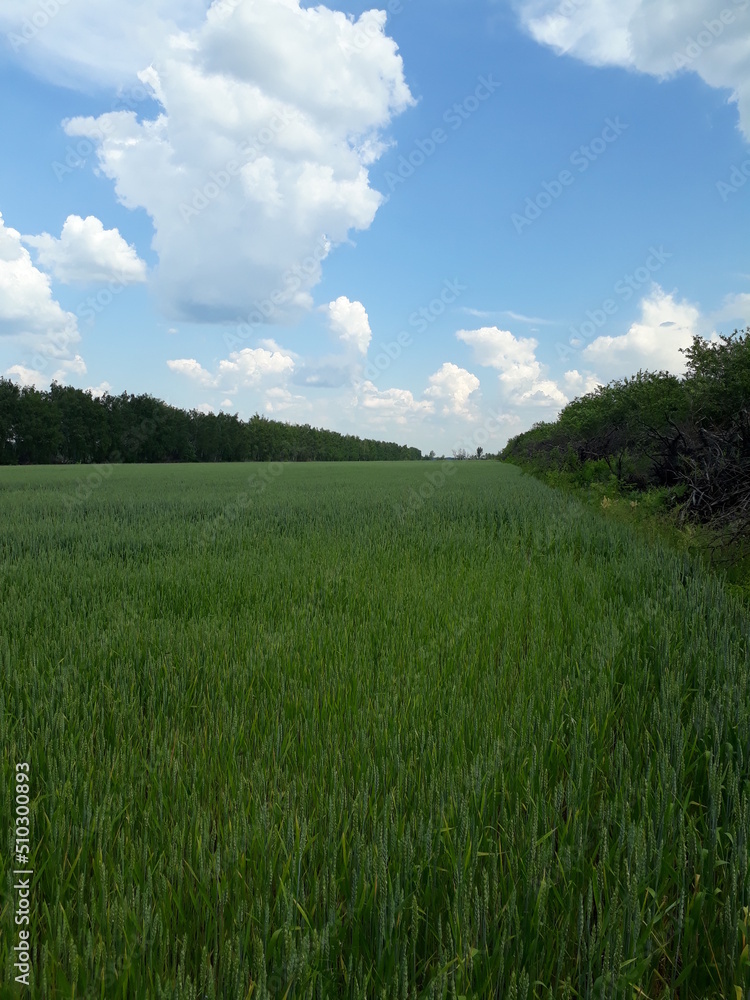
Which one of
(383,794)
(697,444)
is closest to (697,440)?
(697,444)

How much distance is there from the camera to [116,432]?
3041 inches

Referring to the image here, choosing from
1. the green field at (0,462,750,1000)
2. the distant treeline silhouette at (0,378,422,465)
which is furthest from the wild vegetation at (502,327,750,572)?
the distant treeline silhouette at (0,378,422,465)

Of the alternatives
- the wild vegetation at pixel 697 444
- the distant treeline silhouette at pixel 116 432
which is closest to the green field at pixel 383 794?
the wild vegetation at pixel 697 444

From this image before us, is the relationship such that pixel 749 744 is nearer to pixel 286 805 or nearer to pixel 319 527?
pixel 286 805

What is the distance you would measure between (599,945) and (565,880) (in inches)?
7.5

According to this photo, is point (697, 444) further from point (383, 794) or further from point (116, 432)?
point (116, 432)

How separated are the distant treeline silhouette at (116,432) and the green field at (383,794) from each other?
242 feet

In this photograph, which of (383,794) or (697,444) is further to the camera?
(697,444)

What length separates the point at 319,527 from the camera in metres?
8.84

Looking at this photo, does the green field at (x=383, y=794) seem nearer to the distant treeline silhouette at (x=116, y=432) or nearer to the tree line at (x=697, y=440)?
the tree line at (x=697, y=440)

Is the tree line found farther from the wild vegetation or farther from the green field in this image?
the green field

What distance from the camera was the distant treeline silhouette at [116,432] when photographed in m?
67.1

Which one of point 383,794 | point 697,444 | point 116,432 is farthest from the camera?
point 116,432

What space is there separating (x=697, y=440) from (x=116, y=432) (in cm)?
7869
